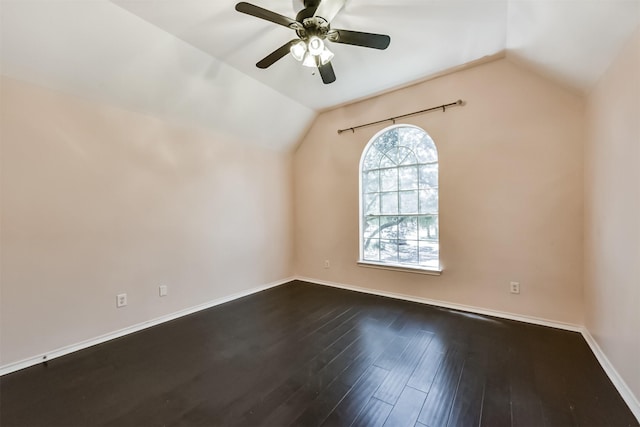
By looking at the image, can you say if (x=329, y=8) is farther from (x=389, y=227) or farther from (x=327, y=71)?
(x=389, y=227)

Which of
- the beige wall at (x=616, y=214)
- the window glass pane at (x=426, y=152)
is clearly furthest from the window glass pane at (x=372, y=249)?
the beige wall at (x=616, y=214)

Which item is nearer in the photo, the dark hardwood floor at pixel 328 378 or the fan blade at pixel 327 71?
the dark hardwood floor at pixel 328 378

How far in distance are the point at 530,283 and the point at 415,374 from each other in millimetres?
1692

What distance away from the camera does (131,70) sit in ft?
7.72

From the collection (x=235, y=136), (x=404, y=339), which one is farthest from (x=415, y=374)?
(x=235, y=136)

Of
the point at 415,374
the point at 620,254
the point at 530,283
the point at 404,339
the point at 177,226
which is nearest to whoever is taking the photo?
the point at 620,254

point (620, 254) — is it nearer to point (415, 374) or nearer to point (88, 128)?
point (415, 374)

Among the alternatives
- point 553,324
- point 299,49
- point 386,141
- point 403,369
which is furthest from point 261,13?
point 553,324

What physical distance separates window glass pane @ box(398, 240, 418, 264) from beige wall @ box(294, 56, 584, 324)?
209 mm

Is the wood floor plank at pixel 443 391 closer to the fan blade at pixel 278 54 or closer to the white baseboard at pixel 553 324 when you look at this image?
the white baseboard at pixel 553 324

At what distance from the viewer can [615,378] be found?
170 centimetres

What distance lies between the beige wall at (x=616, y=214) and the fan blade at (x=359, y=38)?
139 centimetres

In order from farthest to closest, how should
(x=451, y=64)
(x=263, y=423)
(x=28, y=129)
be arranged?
(x=451, y=64) → (x=28, y=129) → (x=263, y=423)

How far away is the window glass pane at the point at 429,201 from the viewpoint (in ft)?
10.6
